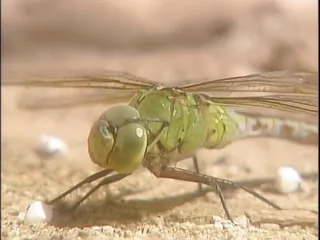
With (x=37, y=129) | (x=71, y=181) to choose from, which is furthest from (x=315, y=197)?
(x=37, y=129)


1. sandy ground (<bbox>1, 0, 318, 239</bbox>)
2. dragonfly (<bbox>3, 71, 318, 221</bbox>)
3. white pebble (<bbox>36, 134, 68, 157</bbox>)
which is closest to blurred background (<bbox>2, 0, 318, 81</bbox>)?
sandy ground (<bbox>1, 0, 318, 239</bbox>)

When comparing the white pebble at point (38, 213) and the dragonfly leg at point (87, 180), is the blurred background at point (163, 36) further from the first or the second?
the white pebble at point (38, 213)

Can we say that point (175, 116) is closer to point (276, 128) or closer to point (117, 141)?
point (117, 141)

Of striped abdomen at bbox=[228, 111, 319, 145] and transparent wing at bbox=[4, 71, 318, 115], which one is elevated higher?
transparent wing at bbox=[4, 71, 318, 115]

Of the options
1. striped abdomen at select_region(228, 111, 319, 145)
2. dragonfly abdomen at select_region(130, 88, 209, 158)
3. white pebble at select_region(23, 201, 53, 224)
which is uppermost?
dragonfly abdomen at select_region(130, 88, 209, 158)

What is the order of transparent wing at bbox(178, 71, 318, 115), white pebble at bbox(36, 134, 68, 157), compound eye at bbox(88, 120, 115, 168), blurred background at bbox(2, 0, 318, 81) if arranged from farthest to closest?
blurred background at bbox(2, 0, 318, 81) < white pebble at bbox(36, 134, 68, 157) < transparent wing at bbox(178, 71, 318, 115) < compound eye at bbox(88, 120, 115, 168)

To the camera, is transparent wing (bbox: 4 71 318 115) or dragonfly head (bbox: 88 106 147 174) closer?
dragonfly head (bbox: 88 106 147 174)

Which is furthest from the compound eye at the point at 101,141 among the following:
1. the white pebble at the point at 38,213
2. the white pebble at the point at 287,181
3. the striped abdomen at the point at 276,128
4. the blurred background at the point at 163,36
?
the blurred background at the point at 163,36

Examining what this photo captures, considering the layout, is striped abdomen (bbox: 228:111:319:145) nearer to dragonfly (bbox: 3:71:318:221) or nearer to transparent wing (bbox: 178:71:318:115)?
dragonfly (bbox: 3:71:318:221)
